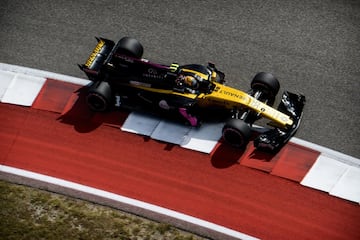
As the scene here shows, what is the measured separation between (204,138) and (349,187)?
3.82 m

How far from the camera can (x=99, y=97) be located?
1288 centimetres

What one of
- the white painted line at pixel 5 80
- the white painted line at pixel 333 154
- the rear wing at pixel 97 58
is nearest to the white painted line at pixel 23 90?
the white painted line at pixel 5 80

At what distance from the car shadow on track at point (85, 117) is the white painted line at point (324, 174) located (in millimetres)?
5291

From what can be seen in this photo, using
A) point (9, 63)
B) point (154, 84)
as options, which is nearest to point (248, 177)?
point (154, 84)

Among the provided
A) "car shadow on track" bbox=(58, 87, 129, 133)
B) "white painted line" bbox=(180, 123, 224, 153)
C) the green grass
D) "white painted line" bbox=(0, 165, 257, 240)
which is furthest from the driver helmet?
the green grass

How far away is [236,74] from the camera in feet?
45.9

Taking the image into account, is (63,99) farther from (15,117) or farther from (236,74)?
(236,74)

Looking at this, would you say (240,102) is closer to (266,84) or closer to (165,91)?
(266,84)

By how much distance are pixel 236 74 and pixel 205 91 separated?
2.02 meters

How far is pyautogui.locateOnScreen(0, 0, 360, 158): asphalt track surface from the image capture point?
45.2 ft

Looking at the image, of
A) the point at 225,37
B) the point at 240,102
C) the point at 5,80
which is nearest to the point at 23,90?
the point at 5,80

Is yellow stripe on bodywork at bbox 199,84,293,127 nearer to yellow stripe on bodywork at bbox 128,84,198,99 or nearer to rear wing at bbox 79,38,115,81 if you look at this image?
yellow stripe on bodywork at bbox 128,84,198,99

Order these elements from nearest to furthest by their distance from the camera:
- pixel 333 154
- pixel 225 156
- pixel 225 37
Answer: pixel 333 154, pixel 225 156, pixel 225 37

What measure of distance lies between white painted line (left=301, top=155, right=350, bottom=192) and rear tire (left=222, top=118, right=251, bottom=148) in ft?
5.75
